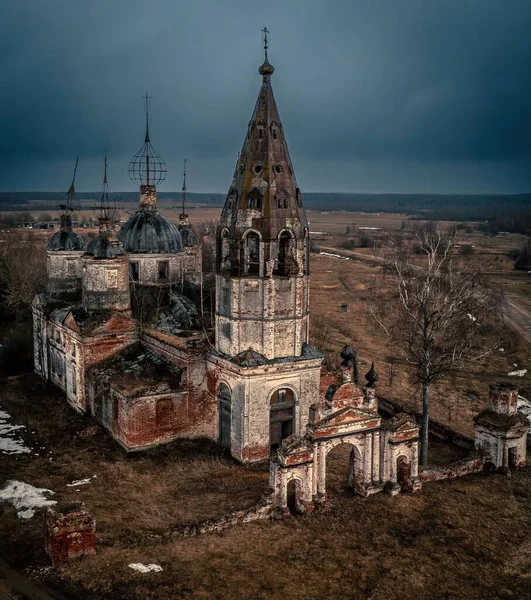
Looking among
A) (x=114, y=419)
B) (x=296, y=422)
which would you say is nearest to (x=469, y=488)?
(x=296, y=422)

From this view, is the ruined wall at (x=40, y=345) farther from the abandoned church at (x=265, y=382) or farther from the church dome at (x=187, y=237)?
the church dome at (x=187, y=237)

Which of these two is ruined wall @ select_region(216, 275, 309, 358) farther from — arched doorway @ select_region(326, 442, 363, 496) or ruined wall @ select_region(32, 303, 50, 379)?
ruined wall @ select_region(32, 303, 50, 379)

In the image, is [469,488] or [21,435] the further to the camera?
[21,435]

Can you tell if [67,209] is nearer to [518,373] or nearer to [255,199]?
[255,199]

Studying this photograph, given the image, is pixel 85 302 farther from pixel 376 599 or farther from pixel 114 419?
pixel 376 599

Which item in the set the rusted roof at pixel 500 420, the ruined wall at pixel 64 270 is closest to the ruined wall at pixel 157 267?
the ruined wall at pixel 64 270

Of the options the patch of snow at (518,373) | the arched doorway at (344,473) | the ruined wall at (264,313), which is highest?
the ruined wall at (264,313)

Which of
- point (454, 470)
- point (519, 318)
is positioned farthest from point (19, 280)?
point (519, 318)
